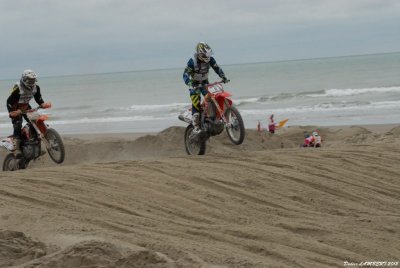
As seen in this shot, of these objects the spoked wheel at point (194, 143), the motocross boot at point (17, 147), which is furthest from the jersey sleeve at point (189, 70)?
the motocross boot at point (17, 147)

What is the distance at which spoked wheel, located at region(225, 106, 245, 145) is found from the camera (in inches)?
402

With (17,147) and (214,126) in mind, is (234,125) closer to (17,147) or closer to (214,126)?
(214,126)

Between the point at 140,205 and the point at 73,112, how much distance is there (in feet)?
104

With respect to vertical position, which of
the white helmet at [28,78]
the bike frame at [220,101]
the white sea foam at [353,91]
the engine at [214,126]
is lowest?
the engine at [214,126]

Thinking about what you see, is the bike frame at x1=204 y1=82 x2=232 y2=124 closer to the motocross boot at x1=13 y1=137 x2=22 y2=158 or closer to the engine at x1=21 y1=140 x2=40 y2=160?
the engine at x1=21 y1=140 x2=40 y2=160

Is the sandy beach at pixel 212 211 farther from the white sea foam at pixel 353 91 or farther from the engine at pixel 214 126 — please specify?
the white sea foam at pixel 353 91

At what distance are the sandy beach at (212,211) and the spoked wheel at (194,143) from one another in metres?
0.99

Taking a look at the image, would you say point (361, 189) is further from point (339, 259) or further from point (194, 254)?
point (194, 254)

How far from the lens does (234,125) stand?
10352 millimetres

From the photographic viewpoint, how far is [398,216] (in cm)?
687

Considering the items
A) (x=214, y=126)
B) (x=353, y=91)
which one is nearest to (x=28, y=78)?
(x=214, y=126)

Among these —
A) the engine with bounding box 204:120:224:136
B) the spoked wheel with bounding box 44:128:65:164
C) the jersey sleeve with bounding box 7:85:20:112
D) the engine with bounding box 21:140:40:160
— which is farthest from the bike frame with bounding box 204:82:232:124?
the jersey sleeve with bounding box 7:85:20:112

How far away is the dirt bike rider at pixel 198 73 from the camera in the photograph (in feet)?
35.0

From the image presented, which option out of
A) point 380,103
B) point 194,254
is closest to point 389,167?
point 194,254
